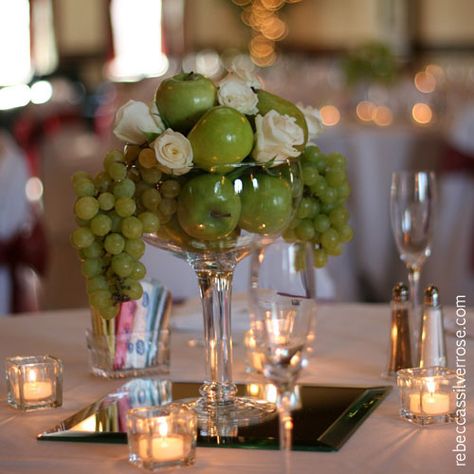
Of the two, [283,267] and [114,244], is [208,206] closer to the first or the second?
[114,244]

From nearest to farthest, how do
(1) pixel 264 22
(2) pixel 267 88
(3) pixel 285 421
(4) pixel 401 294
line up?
1. (3) pixel 285 421
2. (4) pixel 401 294
3. (2) pixel 267 88
4. (1) pixel 264 22

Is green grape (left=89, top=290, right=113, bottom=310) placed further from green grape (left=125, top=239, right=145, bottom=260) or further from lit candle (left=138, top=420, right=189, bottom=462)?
lit candle (left=138, top=420, right=189, bottom=462)

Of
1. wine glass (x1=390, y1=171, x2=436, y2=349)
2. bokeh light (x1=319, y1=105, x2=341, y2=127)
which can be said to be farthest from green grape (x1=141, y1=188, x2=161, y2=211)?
bokeh light (x1=319, y1=105, x2=341, y2=127)

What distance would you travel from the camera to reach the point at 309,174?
133cm

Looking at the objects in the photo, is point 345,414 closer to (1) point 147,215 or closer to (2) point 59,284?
(1) point 147,215

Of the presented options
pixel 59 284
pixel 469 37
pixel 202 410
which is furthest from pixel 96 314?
pixel 469 37

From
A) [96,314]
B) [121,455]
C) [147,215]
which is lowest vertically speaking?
[121,455]

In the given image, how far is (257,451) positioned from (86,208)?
316 millimetres

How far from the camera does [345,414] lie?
1200 millimetres

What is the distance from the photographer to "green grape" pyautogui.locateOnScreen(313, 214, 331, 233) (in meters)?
1.37

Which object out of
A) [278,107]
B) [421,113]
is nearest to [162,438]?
[278,107]

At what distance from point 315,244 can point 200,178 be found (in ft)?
1.04

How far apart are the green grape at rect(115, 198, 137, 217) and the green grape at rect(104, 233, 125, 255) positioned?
26 mm

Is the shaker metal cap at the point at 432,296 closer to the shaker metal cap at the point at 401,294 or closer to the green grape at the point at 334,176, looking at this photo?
the shaker metal cap at the point at 401,294
